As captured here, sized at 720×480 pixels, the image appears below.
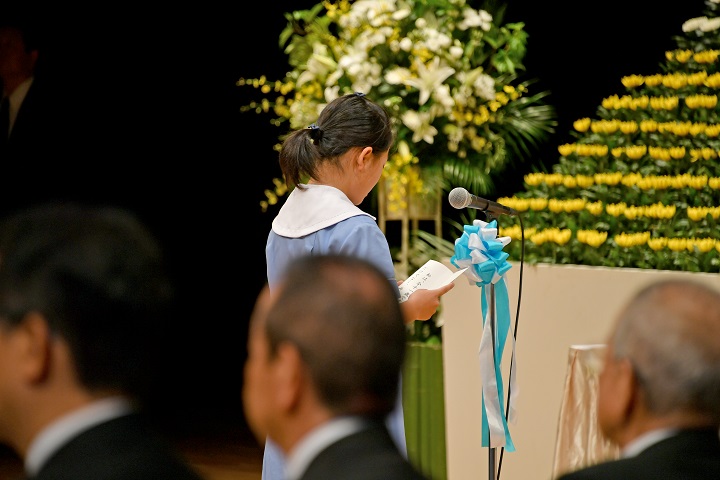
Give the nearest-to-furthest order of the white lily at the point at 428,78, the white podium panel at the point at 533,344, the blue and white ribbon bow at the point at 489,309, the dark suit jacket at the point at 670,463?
the dark suit jacket at the point at 670,463 → the blue and white ribbon bow at the point at 489,309 → the white podium panel at the point at 533,344 → the white lily at the point at 428,78

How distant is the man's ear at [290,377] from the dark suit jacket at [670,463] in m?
0.32

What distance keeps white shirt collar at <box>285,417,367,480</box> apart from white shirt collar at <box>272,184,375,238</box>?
1.26 meters

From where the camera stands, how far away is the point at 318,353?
113 centimetres

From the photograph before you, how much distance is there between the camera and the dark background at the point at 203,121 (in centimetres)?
532

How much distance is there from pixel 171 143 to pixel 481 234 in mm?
3851

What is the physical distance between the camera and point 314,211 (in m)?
2.43

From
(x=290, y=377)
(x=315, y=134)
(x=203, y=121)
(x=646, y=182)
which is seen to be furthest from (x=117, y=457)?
(x=203, y=121)

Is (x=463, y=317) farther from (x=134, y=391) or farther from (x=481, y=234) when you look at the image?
(x=134, y=391)

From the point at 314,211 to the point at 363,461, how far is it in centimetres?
136

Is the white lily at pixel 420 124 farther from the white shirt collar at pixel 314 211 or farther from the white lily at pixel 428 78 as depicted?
the white shirt collar at pixel 314 211

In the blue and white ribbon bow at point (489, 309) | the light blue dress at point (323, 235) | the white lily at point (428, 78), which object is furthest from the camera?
the white lily at point (428, 78)

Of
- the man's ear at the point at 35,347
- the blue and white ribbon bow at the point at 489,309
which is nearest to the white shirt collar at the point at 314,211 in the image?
the blue and white ribbon bow at the point at 489,309

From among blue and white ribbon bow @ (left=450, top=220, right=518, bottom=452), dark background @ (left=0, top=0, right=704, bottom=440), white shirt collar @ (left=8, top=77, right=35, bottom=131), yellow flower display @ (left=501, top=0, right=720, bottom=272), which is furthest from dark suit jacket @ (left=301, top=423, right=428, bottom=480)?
dark background @ (left=0, top=0, right=704, bottom=440)

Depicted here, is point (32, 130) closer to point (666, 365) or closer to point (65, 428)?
point (65, 428)
